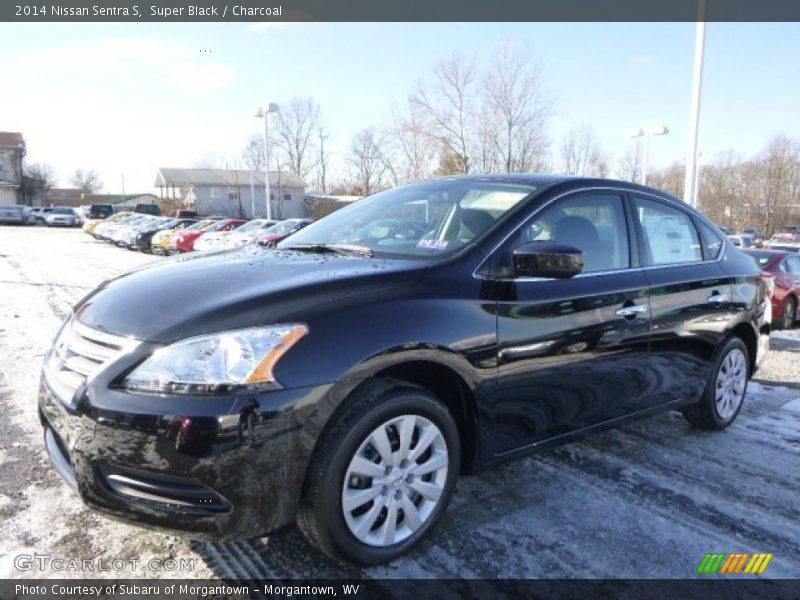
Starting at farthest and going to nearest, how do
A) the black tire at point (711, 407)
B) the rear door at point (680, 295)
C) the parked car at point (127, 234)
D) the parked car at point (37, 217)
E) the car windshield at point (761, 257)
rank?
the parked car at point (37, 217)
the parked car at point (127, 234)
the car windshield at point (761, 257)
the black tire at point (711, 407)
the rear door at point (680, 295)

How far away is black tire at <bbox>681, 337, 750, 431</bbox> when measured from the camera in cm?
438

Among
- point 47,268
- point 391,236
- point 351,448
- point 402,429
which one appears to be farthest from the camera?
point 47,268

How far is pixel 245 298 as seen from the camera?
7.99ft

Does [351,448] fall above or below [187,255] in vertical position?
below

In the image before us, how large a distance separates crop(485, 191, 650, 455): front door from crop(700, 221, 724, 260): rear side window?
42.9 inches

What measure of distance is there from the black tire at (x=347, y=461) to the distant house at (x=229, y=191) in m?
59.2

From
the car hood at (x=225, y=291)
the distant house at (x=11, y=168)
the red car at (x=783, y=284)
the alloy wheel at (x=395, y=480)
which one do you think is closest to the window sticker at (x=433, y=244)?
the car hood at (x=225, y=291)

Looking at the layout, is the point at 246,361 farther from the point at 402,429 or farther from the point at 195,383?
the point at 402,429

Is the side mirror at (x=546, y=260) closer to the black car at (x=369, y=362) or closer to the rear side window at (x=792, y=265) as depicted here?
the black car at (x=369, y=362)

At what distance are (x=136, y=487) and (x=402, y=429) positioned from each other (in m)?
1.05

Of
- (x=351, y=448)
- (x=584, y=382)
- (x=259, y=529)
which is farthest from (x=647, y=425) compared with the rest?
(x=259, y=529)

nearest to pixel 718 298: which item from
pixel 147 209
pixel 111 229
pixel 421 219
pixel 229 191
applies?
pixel 421 219

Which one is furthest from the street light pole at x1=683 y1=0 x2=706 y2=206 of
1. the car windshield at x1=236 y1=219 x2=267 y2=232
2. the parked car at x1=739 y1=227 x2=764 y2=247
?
the parked car at x1=739 y1=227 x2=764 y2=247

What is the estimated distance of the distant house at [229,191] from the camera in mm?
62719
